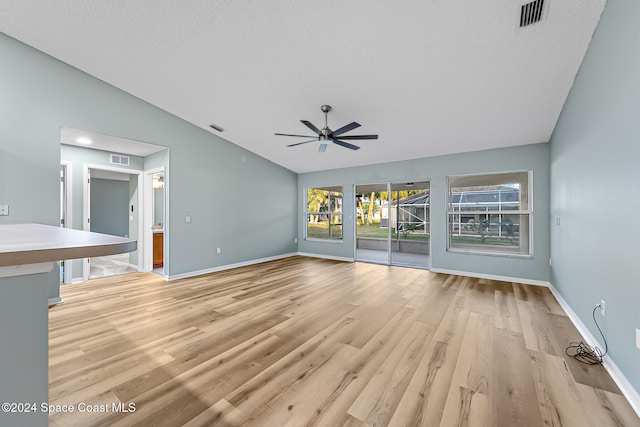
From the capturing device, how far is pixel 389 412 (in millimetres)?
1570

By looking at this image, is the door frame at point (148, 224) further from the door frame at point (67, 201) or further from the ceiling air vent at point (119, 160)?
the door frame at point (67, 201)

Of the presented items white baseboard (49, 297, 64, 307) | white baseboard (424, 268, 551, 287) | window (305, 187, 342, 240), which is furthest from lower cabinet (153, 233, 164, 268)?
white baseboard (424, 268, 551, 287)

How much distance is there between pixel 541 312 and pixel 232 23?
482 centimetres

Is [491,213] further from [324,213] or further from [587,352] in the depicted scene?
[324,213]

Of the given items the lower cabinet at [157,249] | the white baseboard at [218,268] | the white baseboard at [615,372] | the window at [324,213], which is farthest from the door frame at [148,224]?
the white baseboard at [615,372]

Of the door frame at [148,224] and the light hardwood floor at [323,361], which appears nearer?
the light hardwood floor at [323,361]

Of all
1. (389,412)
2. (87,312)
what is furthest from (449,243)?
(87,312)

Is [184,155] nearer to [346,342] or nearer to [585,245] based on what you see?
[346,342]

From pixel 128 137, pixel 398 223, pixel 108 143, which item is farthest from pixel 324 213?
pixel 108 143

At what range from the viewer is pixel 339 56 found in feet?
9.34

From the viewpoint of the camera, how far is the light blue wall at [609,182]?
66.9 inches

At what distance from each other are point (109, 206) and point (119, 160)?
4638 millimetres

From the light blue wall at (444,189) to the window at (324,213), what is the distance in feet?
0.70

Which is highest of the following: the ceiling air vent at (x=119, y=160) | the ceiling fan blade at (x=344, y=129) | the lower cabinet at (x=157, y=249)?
the ceiling fan blade at (x=344, y=129)
